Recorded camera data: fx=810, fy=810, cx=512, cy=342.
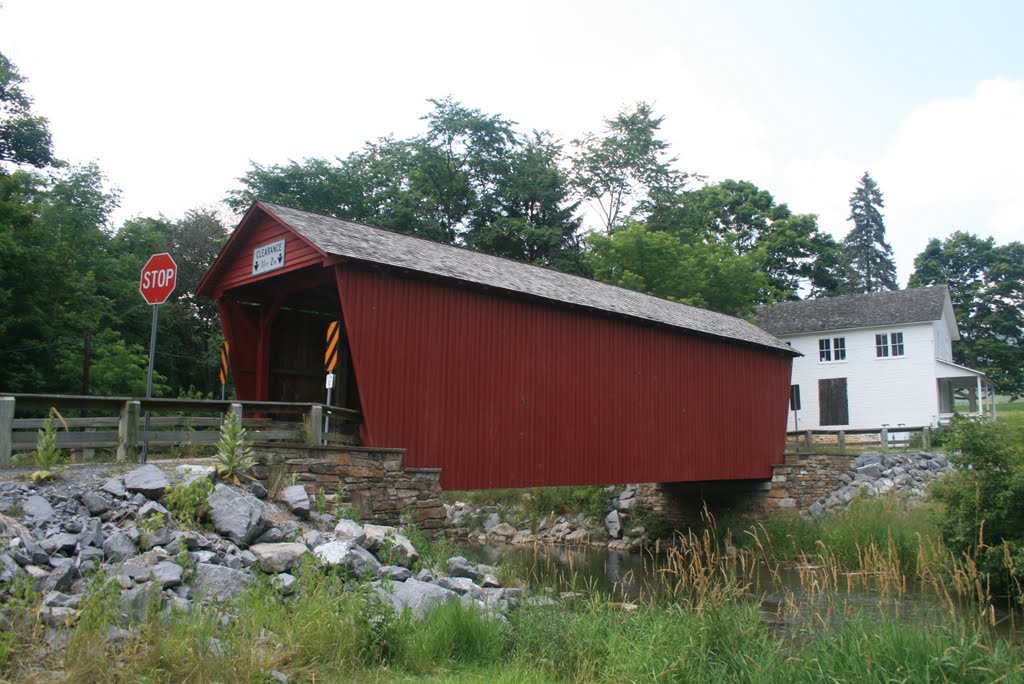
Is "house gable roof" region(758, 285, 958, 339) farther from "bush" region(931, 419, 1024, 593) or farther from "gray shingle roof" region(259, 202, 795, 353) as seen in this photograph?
"bush" region(931, 419, 1024, 593)

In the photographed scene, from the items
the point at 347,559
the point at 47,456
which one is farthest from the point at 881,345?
the point at 47,456

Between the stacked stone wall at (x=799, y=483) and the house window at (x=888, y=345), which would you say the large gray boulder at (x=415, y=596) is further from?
the house window at (x=888, y=345)

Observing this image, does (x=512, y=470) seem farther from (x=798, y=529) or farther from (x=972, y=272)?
(x=972, y=272)

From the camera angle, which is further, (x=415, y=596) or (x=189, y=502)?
(x=189, y=502)

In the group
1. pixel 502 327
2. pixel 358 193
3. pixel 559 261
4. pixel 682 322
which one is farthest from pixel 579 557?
pixel 358 193

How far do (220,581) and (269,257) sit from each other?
6193 millimetres

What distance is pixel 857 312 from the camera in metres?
27.5

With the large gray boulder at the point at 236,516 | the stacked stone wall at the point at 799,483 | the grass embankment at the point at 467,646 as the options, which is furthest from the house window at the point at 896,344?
the large gray boulder at the point at 236,516

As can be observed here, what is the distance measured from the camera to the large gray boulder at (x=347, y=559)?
6609mm

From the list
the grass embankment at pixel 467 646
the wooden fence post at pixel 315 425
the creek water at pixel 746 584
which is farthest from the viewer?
the wooden fence post at pixel 315 425

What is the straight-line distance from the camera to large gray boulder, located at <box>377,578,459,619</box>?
6.06 meters

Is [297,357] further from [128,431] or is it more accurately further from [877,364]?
[877,364]

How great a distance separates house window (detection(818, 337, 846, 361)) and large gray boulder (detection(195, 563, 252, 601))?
24.7m

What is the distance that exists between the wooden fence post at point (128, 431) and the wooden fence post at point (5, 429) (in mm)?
953
